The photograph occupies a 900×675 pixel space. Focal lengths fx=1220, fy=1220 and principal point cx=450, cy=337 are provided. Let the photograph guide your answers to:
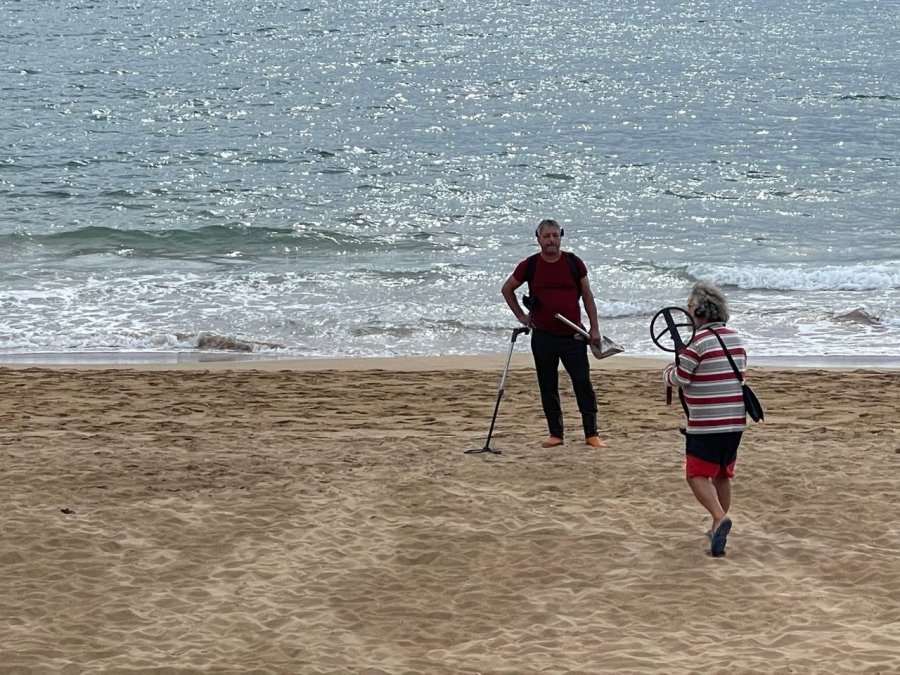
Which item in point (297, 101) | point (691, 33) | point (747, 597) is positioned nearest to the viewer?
point (747, 597)

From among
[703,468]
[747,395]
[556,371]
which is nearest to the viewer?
[747,395]

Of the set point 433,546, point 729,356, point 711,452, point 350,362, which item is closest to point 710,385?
point 729,356

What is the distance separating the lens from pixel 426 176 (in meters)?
25.3

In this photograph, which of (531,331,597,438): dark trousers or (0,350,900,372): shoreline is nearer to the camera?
(531,331,597,438): dark trousers

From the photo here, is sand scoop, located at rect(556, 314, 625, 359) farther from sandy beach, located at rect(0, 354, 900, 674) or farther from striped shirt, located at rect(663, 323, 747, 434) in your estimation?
striped shirt, located at rect(663, 323, 747, 434)

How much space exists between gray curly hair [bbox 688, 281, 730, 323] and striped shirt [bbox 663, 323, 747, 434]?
56 millimetres

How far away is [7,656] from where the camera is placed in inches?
223

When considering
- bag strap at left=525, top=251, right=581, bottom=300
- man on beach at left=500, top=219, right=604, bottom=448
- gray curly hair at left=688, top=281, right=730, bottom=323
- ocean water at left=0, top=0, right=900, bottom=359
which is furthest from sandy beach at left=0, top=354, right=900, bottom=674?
ocean water at left=0, top=0, right=900, bottom=359

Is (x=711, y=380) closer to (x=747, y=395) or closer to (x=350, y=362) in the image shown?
(x=747, y=395)

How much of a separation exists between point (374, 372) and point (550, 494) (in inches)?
189

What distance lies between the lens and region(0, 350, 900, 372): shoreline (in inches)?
499

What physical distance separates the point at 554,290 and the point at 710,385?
2299 millimetres

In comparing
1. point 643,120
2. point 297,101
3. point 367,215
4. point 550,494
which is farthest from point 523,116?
point 550,494

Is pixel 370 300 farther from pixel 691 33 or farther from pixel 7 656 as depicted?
pixel 691 33
